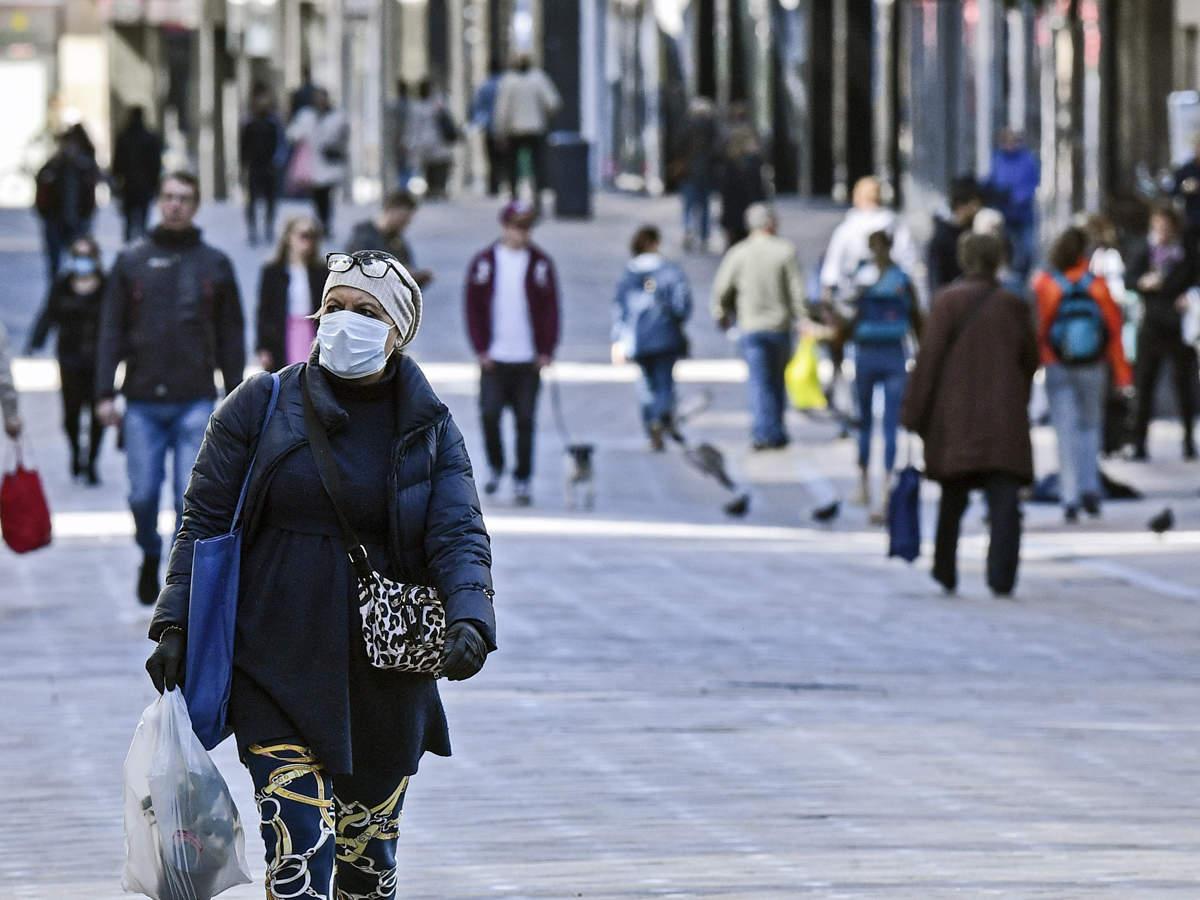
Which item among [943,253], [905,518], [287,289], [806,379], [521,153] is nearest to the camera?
[905,518]

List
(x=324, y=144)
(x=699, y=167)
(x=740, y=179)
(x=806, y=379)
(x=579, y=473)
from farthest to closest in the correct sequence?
(x=699, y=167), (x=324, y=144), (x=740, y=179), (x=806, y=379), (x=579, y=473)

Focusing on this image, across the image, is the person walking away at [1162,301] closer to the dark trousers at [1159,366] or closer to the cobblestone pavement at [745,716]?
the dark trousers at [1159,366]

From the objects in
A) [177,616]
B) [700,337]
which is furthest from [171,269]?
[700,337]

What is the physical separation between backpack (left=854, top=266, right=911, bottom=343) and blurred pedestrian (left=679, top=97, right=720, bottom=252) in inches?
591

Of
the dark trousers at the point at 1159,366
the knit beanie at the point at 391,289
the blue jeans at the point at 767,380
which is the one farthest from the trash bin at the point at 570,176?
the knit beanie at the point at 391,289

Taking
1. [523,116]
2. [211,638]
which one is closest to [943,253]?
[523,116]

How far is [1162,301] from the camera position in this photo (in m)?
18.6

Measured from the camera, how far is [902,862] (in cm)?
696

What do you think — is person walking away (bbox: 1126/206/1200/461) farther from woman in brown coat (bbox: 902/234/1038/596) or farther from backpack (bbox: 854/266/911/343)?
woman in brown coat (bbox: 902/234/1038/596)

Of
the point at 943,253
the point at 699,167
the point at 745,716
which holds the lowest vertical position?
the point at 745,716

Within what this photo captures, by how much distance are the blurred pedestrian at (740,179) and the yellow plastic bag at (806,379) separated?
1001cm

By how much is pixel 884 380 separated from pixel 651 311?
3780mm

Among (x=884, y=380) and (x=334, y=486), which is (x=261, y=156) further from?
(x=334, y=486)

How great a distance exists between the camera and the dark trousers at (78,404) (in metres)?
17.6
